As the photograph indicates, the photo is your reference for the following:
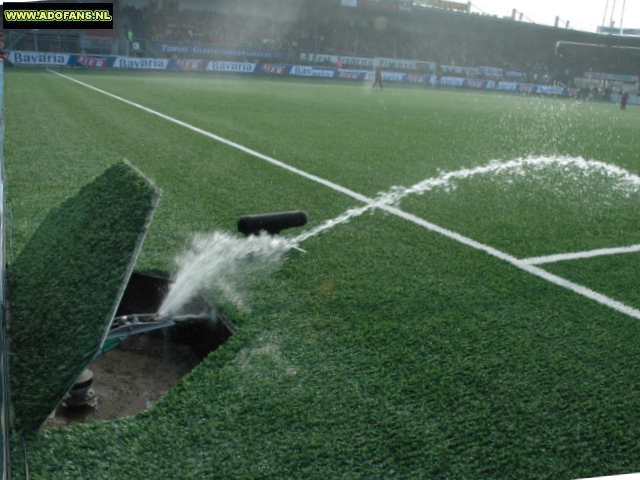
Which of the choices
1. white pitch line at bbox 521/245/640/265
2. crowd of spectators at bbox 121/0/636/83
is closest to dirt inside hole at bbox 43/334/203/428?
white pitch line at bbox 521/245/640/265

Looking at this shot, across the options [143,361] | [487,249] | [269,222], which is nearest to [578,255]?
[487,249]

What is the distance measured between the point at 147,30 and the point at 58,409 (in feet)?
130

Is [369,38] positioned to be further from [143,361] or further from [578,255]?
[143,361]

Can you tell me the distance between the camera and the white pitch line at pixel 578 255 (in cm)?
355

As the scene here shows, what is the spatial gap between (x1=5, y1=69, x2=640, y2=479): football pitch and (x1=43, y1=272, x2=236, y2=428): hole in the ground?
0.17 metres

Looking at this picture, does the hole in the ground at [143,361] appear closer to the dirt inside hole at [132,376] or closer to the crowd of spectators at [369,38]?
the dirt inside hole at [132,376]

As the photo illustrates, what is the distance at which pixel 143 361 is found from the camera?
2.55m

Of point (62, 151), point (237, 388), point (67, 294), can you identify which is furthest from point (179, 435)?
point (62, 151)

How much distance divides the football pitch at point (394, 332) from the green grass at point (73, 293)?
0.20m

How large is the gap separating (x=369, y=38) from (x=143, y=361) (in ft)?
160

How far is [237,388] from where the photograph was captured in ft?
6.88

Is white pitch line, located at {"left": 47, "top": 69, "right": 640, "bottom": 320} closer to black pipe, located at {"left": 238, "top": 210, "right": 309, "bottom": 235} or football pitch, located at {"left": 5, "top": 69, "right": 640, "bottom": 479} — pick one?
football pitch, located at {"left": 5, "top": 69, "right": 640, "bottom": 479}

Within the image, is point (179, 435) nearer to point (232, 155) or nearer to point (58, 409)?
point (58, 409)

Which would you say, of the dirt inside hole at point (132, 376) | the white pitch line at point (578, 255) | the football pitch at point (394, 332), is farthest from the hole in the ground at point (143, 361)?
the white pitch line at point (578, 255)
